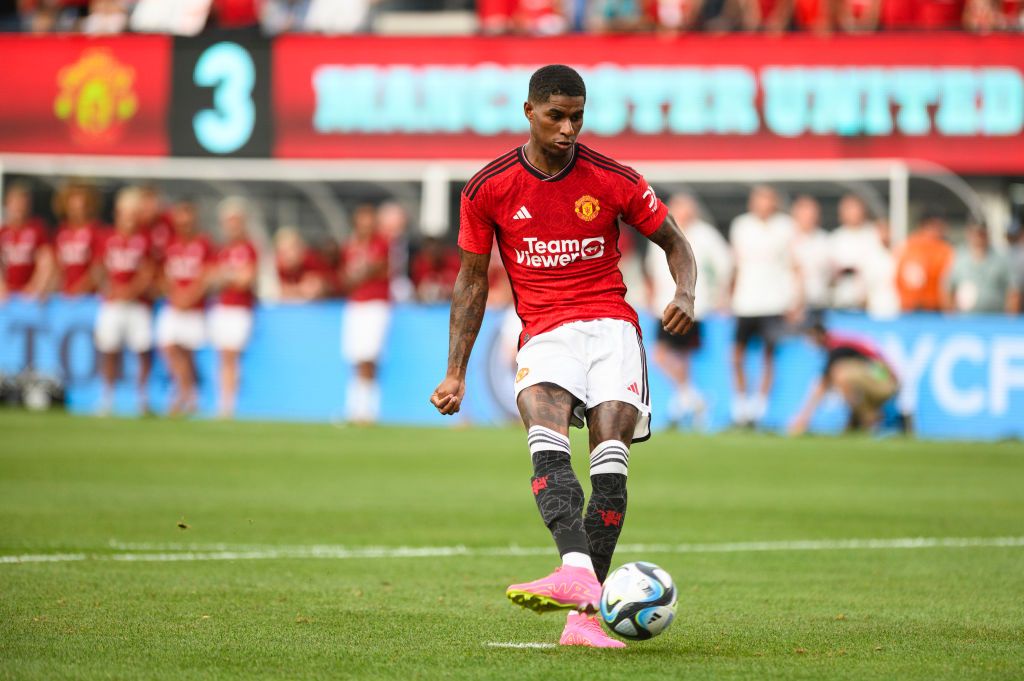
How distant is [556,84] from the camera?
243 inches

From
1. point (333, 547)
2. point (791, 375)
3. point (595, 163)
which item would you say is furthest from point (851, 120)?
point (595, 163)

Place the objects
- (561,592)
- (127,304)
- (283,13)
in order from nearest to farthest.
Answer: (561,592)
(127,304)
(283,13)

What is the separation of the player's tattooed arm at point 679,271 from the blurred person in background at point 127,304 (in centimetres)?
1476

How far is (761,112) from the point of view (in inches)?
880

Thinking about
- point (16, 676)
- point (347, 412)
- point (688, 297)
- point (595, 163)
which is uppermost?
point (595, 163)

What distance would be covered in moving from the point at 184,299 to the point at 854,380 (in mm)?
8189

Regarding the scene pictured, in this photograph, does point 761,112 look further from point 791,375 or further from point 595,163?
point 595,163

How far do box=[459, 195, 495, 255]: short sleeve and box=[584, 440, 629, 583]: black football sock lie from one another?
37.0 inches

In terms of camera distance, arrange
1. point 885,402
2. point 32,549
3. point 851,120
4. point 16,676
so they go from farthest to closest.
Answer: point 851,120 → point 885,402 → point 32,549 → point 16,676

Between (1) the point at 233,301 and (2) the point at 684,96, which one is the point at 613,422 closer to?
(1) the point at 233,301

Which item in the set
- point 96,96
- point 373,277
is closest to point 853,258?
point 373,277

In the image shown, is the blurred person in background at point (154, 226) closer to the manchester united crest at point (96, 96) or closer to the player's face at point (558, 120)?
the manchester united crest at point (96, 96)

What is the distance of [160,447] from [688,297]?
10.1 metres

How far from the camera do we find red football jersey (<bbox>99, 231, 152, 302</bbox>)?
2050cm
